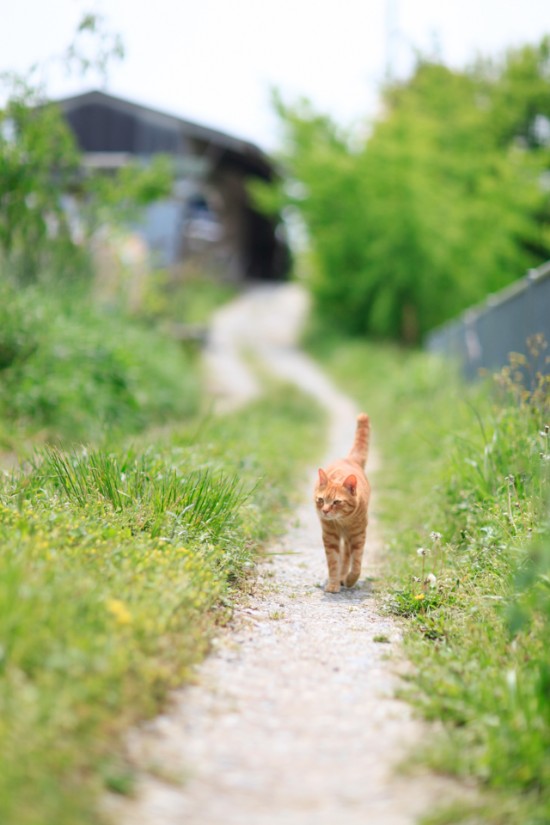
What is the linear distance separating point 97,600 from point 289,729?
833 mm

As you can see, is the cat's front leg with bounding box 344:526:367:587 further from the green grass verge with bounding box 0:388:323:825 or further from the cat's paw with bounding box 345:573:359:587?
the green grass verge with bounding box 0:388:323:825

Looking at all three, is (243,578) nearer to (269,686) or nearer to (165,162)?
(269,686)

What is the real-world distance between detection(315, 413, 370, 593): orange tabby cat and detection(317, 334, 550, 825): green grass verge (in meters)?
0.29

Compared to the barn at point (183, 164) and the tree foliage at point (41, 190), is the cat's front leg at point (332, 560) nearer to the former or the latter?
the tree foliage at point (41, 190)

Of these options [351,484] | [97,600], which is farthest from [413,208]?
[97,600]

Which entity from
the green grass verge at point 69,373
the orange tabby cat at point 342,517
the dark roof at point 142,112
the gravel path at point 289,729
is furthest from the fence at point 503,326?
the dark roof at point 142,112

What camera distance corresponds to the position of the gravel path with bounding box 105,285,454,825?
101 inches

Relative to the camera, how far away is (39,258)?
1033cm

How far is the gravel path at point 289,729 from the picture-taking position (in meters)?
2.56

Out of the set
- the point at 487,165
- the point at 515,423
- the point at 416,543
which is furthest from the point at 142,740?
the point at 487,165

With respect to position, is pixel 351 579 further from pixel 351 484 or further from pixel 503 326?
pixel 503 326

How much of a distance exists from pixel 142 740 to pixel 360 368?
15.6 m

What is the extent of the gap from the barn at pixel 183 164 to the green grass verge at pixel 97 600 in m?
15.8

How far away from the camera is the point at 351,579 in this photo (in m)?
4.96
